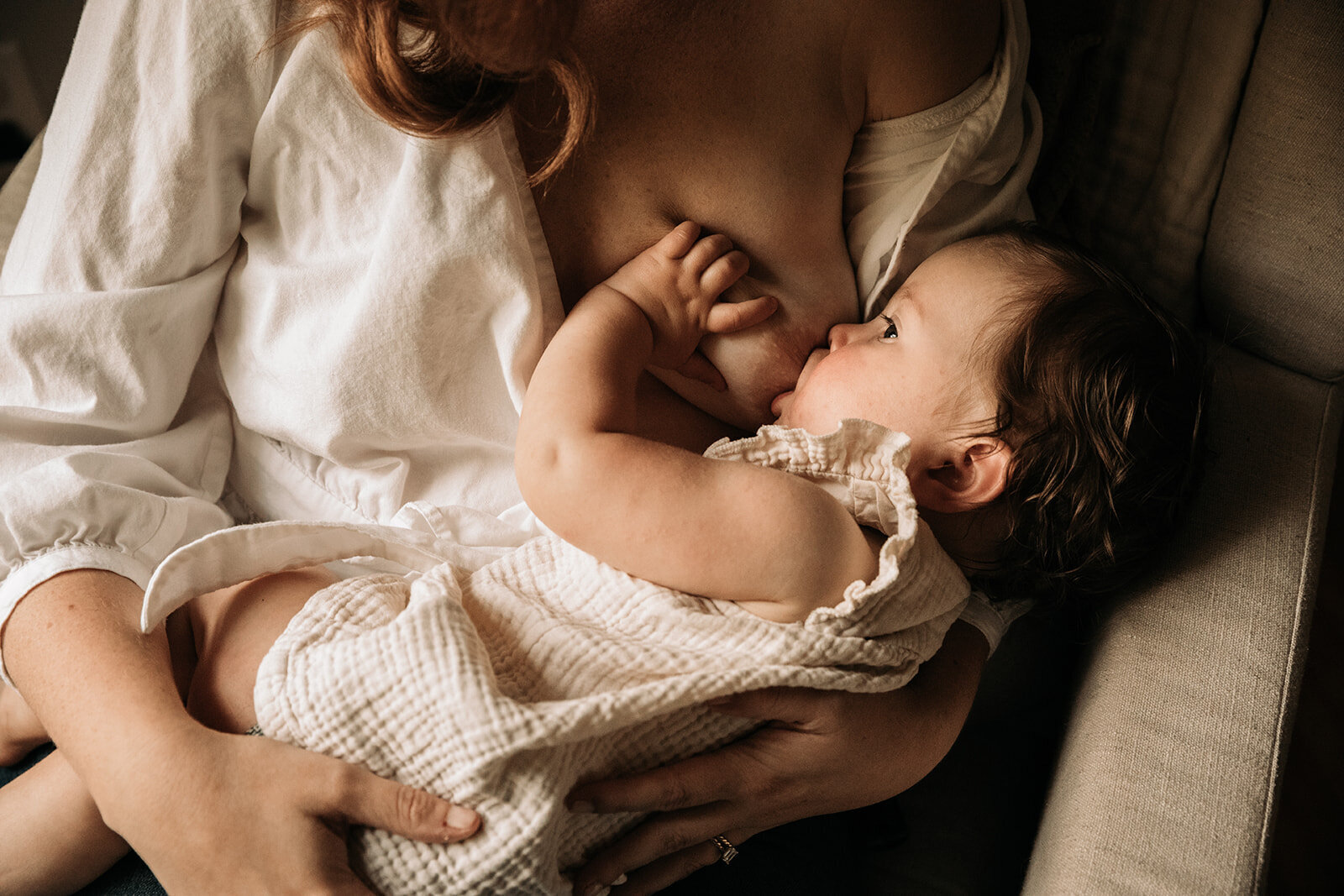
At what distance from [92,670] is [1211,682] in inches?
40.7

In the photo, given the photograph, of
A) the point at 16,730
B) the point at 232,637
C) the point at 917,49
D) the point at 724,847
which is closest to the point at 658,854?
the point at 724,847

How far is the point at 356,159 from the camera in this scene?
0.78 metres

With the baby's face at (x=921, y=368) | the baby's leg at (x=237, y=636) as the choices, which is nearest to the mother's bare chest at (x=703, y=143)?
the baby's face at (x=921, y=368)

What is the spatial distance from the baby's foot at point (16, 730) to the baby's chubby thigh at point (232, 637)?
178 mm

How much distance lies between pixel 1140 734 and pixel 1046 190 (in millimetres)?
693

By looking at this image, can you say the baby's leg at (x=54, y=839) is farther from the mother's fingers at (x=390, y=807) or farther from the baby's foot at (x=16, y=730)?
the mother's fingers at (x=390, y=807)

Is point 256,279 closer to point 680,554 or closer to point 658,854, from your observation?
point 680,554

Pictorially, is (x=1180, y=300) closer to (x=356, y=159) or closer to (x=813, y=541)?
(x=813, y=541)

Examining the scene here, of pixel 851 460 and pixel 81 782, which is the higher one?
pixel 851 460

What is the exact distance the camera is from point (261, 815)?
0.68 meters

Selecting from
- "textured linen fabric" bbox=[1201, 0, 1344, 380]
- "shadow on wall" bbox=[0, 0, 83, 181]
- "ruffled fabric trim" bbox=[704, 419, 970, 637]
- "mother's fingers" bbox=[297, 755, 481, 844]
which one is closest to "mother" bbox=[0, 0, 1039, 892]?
"mother's fingers" bbox=[297, 755, 481, 844]

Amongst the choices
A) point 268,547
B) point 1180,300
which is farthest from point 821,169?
point 268,547

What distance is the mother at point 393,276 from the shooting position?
69cm

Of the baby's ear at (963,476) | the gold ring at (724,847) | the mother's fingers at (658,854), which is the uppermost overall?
the baby's ear at (963,476)
